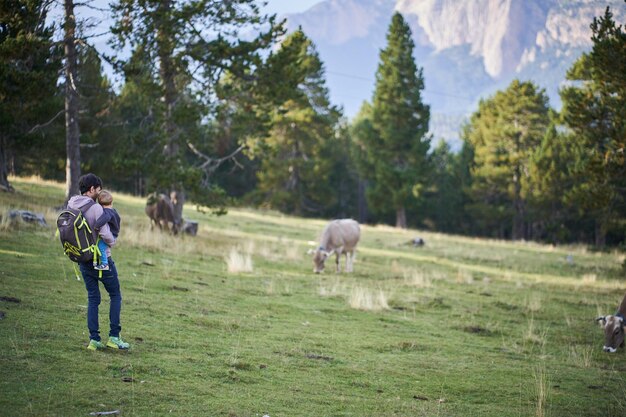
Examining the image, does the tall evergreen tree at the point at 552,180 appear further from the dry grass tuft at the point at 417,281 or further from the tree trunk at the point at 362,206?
the dry grass tuft at the point at 417,281

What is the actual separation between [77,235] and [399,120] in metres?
49.6

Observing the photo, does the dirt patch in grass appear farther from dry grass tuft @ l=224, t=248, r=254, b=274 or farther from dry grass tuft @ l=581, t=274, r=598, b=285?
dry grass tuft @ l=581, t=274, r=598, b=285

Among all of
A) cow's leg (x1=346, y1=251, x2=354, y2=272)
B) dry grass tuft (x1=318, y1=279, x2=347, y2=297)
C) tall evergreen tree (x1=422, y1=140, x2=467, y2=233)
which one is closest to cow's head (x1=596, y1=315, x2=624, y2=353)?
dry grass tuft (x1=318, y1=279, x2=347, y2=297)

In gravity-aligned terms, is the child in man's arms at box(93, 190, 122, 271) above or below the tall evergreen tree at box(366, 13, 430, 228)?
below

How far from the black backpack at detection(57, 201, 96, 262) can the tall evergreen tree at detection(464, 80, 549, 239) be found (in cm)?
5145

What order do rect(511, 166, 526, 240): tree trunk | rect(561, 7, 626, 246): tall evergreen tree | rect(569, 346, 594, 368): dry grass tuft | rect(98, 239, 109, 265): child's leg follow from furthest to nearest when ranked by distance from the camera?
rect(511, 166, 526, 240): tree trunk → rect(561, 7, 626, 246): tall evergreen tree → rect(569, 346, 594, 368): dry grass tuft → rect(98, 239, 109, 265): child's leg

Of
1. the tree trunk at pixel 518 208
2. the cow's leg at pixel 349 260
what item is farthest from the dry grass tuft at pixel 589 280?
the tree trunk at pixel 518 208

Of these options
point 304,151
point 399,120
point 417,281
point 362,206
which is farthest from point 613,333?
point 362,206

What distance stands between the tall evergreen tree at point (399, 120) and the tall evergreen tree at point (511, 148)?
6575mm

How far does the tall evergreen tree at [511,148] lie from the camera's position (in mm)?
56188

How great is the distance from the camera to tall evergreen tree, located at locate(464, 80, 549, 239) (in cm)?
5619

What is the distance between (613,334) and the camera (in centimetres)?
1194

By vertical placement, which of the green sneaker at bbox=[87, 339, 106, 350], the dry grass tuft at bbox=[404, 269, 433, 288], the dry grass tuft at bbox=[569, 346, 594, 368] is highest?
the green sneaker at bbox=[87, 339, 106, 350]

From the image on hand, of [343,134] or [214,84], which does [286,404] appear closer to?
[214,84]
